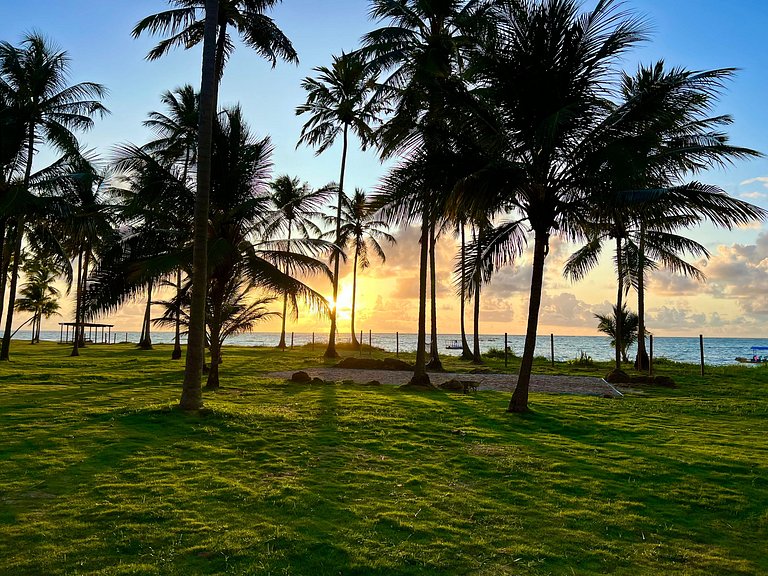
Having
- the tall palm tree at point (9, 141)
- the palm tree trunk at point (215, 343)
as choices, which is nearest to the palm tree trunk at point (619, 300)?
the palm tree trunk at point (215, 343)

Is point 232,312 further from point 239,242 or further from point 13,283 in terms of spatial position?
point 13,283

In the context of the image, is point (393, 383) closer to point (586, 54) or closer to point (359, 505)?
point (586, 54)

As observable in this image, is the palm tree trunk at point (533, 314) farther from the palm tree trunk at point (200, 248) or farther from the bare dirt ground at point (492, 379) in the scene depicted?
the palm tree trunk at point (200, 248)

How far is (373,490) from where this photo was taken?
20.2ft

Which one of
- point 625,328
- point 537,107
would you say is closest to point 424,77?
point 537,107

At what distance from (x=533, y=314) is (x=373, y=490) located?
21.0 feet

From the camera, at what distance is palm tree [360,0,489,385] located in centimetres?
1130

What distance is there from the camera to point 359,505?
5.61 metres

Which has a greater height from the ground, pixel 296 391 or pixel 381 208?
pixel 381 208

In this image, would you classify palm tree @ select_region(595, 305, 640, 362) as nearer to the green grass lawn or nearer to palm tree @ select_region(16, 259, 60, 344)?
the green grass lawn

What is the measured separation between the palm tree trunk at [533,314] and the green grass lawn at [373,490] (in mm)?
482

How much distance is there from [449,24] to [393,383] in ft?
36.9

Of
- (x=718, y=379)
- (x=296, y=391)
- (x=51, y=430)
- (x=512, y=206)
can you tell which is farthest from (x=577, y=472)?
Answer: (x=718, y=379)

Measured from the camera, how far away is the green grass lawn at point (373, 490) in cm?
436
